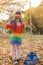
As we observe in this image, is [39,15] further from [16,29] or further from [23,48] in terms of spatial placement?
[16,29]

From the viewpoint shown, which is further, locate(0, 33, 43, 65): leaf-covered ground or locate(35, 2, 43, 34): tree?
locate(35, 2, 43, 34): tree

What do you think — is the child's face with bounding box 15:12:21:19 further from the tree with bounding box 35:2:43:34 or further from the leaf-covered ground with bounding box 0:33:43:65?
the tree with bounding box 35:2:43:34

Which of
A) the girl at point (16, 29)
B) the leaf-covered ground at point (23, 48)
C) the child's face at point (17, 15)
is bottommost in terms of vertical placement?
the leaf-covered ground at point (23, 48)

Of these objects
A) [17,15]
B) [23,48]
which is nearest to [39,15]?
[23,48]

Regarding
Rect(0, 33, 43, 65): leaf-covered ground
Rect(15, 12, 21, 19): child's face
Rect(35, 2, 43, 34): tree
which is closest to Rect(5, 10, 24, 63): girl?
Rect(15, 12, 21, 19): child's face

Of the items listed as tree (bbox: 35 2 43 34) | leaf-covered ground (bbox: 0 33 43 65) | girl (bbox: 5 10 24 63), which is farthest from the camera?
tree (bbox: 35 2 43 34)

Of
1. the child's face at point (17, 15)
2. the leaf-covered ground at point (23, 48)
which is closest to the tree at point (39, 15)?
the leaf-covered ground at point (23, 48)

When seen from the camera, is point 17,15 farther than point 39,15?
No

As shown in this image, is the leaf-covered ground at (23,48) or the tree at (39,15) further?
the tree at (39,15)

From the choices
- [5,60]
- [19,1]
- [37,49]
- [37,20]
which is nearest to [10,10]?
[19,1]

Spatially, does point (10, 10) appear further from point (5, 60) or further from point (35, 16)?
point (5, 60)

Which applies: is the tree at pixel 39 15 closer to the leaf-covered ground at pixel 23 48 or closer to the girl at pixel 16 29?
the leaf-covered ground at pixel 23 48

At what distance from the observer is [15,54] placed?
11.0 ft

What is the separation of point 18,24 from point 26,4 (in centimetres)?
193
